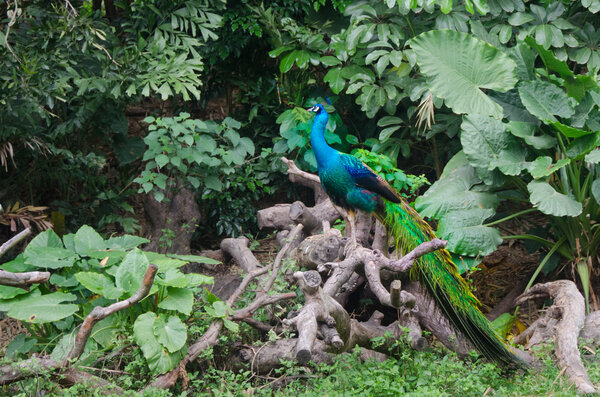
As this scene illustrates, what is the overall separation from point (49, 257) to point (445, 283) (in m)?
2.31

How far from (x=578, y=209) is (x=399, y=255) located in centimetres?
114

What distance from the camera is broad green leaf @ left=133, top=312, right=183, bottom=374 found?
3.14m

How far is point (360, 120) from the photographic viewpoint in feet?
19.6

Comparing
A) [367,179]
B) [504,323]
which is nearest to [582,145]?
[504,323]

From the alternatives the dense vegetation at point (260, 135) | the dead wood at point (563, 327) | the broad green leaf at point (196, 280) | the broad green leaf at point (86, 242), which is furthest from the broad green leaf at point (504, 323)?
the broad green leaf at point (86, 242)

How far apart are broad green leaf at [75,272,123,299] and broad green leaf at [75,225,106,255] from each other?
0.40 m

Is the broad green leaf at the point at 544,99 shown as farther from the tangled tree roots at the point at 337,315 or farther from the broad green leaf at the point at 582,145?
the tangled tree roots at the point at 337,315

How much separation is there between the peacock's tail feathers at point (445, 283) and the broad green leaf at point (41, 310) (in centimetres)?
200

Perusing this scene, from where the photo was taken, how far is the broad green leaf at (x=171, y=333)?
3.20m

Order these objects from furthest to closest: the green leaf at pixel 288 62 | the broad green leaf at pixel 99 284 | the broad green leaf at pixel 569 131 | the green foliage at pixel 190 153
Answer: the green leaf at pixel 288 62
the green foliage at pixel 190 153
the broad green leaf at pixel 569 131
the broad green leaf at pixel 99 284

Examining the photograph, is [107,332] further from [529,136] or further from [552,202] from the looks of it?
[529,136]

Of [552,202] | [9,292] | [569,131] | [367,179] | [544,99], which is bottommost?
[9,292]

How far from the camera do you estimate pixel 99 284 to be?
11.3ft

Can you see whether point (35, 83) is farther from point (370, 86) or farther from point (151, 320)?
point (370, 86)
